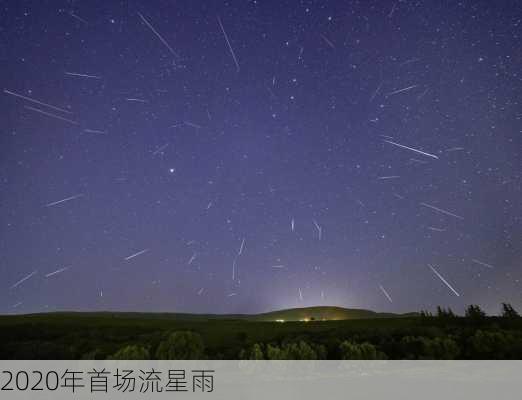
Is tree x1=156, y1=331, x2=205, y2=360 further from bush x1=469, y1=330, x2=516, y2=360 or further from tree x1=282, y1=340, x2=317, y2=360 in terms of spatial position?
bush x1=469, y1=330, x2=516, y2=360

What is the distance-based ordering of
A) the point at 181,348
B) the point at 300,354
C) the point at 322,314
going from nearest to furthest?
the point at 300,354 → the point at 181,348 → the point at 322,314

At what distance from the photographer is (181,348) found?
44.3 ft

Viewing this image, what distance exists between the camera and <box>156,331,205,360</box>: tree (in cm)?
1305

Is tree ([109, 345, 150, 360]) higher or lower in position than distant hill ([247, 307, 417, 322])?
lower

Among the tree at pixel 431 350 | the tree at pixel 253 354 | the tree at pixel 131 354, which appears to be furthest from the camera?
the tree at pixel 431 350

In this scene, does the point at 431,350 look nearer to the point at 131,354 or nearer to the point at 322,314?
the point at 131,354

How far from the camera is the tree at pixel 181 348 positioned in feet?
42.8

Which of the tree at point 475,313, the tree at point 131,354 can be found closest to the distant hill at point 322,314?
the tree at point 475,313

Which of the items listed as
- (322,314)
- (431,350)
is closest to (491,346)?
(431,350)

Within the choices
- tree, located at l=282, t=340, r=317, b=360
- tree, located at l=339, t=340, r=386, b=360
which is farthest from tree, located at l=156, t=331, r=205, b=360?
tree, located at l=339, t=340, r=386, b=360

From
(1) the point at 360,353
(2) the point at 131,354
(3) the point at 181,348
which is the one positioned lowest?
(1) the point at 360,353

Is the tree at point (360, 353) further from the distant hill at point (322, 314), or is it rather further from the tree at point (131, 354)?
the distant hill at point (322, 314)
